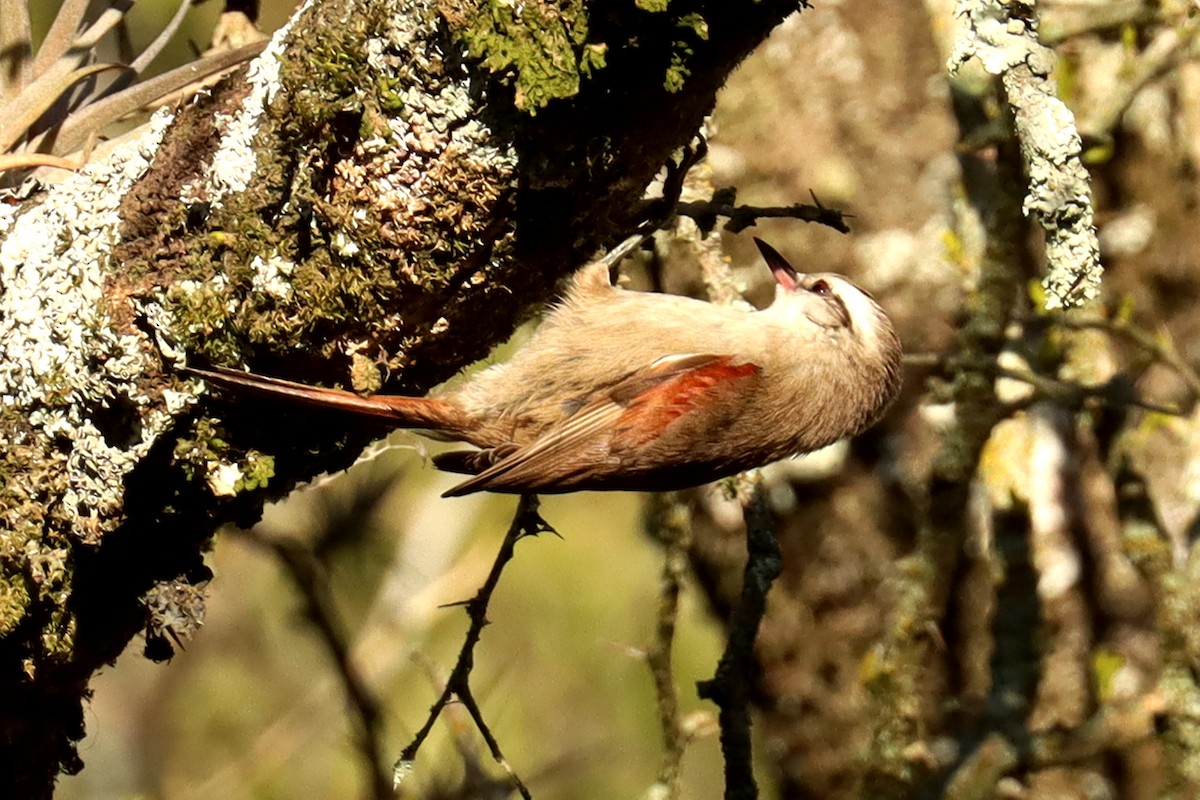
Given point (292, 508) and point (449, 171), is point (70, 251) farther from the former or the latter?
point (292, 508)

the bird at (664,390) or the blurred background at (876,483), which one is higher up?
the bird at (664,390)

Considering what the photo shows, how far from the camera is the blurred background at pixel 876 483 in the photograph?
444 centimetres

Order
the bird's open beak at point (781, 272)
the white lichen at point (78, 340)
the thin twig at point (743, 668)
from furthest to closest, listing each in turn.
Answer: the bird's open beak at point (781, 272)
the thin twig at point (743, 668)
the white lichen at point (78, 340)

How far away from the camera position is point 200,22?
764 centimetres

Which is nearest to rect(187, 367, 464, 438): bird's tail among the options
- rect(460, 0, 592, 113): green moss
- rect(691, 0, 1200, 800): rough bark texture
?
rect(460, 0, 592, 113): green moss

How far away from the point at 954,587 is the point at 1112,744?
121 cm

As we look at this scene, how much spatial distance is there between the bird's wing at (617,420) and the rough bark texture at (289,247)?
442mm

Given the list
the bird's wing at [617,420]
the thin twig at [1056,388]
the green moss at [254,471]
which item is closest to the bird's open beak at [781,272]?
the bird's wing at [617,420]

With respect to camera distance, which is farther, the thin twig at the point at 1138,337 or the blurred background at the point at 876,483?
the blurred background at the point at 876,483

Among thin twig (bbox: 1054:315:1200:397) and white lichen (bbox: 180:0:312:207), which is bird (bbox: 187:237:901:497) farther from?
thin twig (bbox: 1054:315:1200:397)

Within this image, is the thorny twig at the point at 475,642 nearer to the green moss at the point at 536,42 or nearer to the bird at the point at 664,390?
the bird at the point at 664,390

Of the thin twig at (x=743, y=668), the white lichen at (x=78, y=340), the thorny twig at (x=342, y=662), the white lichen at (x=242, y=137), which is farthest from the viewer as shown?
the thorny twig at (x=342, y=662)

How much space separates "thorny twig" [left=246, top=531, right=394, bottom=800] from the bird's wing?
961mm

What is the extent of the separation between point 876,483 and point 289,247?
377 centimetres
